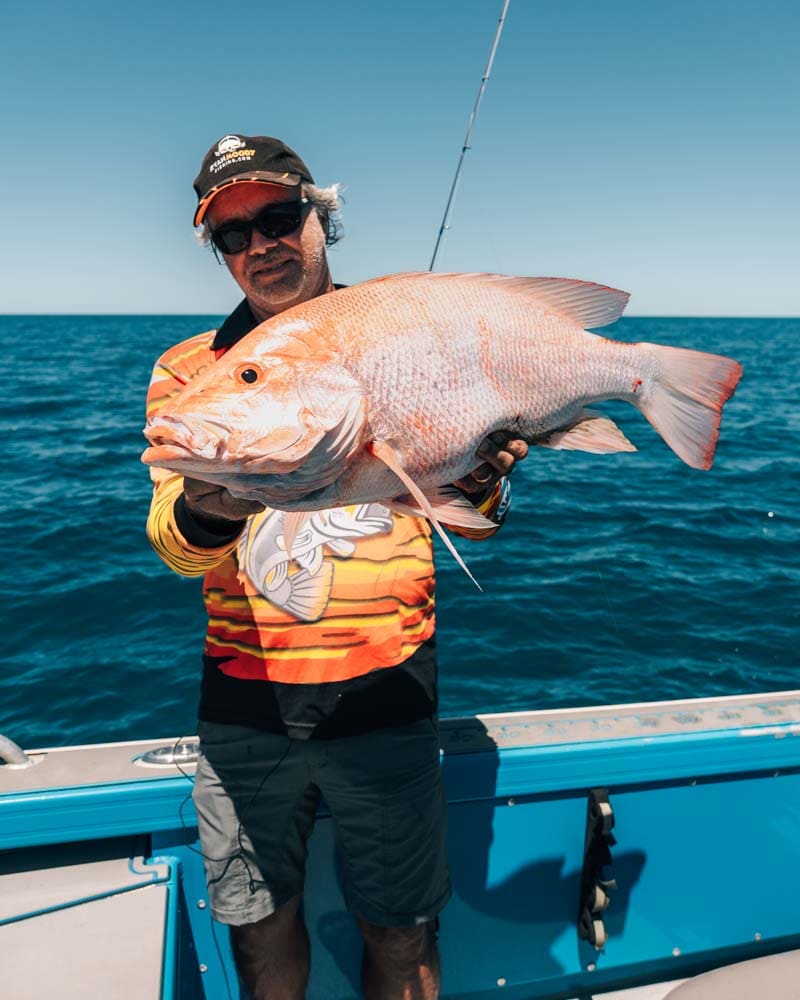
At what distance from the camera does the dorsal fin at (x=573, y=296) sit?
2.03m

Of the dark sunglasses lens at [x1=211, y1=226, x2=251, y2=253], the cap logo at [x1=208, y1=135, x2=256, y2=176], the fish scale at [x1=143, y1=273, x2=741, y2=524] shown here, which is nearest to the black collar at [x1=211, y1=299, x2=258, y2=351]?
the dark sunglasses lens at [x1=211, y1=226, x2=251, y2=253]

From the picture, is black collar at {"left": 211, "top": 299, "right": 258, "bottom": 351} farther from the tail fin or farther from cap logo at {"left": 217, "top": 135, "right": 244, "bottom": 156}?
the tail fin

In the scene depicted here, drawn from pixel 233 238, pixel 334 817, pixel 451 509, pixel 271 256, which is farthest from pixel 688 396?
pixel 334 817

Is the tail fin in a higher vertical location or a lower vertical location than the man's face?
lower

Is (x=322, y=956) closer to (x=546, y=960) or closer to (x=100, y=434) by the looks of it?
(x=546, y=960)

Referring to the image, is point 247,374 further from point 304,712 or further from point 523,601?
point 523,601

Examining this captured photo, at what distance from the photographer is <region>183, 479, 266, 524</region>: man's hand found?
5.91 feet

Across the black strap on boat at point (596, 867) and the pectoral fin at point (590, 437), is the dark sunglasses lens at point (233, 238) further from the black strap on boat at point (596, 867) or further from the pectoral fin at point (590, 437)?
the black strap on boat at point (596, 867)

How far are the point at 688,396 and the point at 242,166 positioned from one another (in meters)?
1.41

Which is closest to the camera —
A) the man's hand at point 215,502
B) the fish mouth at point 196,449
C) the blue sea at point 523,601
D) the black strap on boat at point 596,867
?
the fish mouth at point 196,449

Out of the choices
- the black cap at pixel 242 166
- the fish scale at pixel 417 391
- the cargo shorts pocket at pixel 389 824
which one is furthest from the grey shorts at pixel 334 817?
the black cap at pixel 242 166

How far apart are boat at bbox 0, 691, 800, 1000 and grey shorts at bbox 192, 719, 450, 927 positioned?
215 millimetres

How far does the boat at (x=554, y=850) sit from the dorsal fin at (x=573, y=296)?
143 centimetres

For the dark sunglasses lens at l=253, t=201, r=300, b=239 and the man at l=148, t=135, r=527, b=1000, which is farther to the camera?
the dark sunglasses lens at l=253, t=201, r=300, b=239
